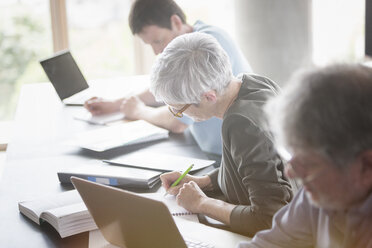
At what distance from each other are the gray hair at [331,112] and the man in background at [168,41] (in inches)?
53.4

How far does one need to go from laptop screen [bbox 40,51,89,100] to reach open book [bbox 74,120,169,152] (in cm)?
64

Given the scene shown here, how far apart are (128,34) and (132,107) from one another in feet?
6.48

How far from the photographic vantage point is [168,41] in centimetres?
269

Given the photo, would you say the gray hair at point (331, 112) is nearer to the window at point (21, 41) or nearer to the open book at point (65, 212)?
the open book at point (65, 212)

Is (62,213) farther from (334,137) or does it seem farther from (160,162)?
(334,137)

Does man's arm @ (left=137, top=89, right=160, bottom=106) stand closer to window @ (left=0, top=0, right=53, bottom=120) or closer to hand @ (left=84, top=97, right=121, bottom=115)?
hand @ (left=84, top=97, right=121, bottom=115)

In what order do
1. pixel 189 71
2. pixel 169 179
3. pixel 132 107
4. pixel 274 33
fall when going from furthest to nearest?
pixel 274 33 < pixel 132 107 < pixel 169 179 < pixel 189 71

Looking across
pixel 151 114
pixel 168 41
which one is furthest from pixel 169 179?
pixel 168 41

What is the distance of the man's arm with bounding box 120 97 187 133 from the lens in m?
2.56

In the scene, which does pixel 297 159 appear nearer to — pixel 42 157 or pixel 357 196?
pixel 357 196

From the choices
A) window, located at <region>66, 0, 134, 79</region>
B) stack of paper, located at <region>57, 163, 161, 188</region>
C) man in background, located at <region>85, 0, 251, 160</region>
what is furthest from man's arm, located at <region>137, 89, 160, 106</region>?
window, located at <region>66, 0, 134, 79</region>

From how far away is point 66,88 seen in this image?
3172mm

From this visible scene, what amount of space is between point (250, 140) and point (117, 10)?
10.8 feet

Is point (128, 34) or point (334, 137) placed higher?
point (334, 137)
